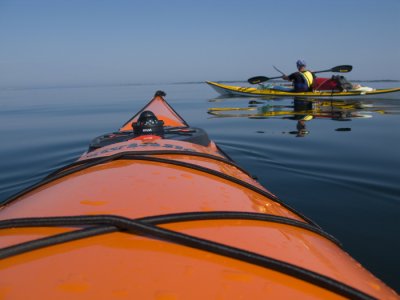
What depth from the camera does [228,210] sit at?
1.55 metres

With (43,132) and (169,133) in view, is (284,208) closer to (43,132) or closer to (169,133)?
(169,133)

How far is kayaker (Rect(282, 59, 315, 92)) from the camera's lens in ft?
46.2

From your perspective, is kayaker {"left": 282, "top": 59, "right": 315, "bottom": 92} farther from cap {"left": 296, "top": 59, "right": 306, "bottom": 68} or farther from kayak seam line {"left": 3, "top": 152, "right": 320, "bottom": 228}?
kayak seam line {"left": 3, "top": 152, "right": 320, "bottom": 228}

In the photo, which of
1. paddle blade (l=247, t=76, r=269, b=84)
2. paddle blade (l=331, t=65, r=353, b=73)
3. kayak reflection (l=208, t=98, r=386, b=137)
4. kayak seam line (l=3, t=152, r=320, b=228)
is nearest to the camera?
kayak seam line (l=3, t=152, r=320, b=228)

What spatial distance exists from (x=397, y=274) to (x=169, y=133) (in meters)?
2.57

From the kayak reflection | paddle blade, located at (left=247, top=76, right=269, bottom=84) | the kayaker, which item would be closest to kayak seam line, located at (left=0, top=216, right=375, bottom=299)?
the kayak reflection

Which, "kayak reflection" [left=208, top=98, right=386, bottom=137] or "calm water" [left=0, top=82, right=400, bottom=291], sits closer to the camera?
"calm water" [left=0, top=82, right=400, bottom=291]

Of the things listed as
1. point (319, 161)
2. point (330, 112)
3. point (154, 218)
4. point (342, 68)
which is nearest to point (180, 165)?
point (154, 218)

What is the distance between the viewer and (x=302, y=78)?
14.1 metres

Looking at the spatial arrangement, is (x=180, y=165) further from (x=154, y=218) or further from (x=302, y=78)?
(x=302, y=78)

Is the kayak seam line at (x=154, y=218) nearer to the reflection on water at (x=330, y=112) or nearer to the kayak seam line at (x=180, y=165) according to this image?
the kayak seam line at (x=180, y=165)

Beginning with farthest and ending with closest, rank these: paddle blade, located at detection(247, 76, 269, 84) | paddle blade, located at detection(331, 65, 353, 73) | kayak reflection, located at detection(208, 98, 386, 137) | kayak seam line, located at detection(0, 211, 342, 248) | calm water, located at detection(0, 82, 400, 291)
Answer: paddle blade, located at detection(247, 76, 269, 84)
paddle blade, located at detection(331, 65, 353, 73)
kayak reflection, located at detection(208, 98, 386, 137)
calm water, located at detection(0, 82, 400, 291)
kayak seam line, located at detection(0, 211, 342, 248)

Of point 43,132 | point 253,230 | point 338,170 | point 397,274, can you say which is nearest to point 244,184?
point 253,230

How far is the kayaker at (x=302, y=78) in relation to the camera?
1409 centimetres
